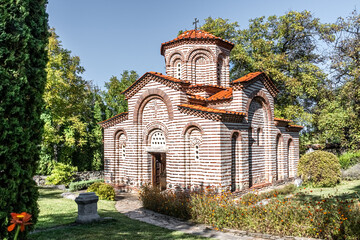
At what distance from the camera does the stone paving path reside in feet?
24.8

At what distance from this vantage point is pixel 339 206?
7.50 m

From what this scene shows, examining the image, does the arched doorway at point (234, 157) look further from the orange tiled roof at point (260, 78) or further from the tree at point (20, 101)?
the tree at point (20, 101)

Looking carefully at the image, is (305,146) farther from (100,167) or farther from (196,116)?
(100,167)

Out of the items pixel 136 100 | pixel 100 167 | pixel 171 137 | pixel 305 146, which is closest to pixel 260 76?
pixel 171 137

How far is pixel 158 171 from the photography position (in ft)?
50.0

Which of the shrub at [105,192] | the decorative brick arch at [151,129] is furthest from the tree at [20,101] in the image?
the decorative brick arch at [151,129]

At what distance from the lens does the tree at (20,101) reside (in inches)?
225

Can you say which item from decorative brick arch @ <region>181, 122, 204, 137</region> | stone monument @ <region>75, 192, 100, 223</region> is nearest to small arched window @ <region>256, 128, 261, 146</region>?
decorative brick arch @ <region>181, 122, 204, 137</region>

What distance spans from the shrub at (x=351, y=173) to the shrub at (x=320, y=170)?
2760mm

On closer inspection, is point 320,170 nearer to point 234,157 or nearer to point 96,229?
point 234,157

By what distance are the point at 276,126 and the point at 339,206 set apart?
967 centimetres

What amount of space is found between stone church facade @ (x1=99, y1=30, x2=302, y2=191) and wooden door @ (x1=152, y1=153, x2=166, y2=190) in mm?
55

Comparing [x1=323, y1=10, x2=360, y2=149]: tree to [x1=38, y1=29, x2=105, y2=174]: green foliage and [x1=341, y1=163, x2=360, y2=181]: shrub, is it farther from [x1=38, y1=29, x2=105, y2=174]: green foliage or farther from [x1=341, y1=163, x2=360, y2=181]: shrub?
[x1=38, y1=29, x2=105, y2=174]: green foliage

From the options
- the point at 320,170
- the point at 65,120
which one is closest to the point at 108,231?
the point at 320,170
